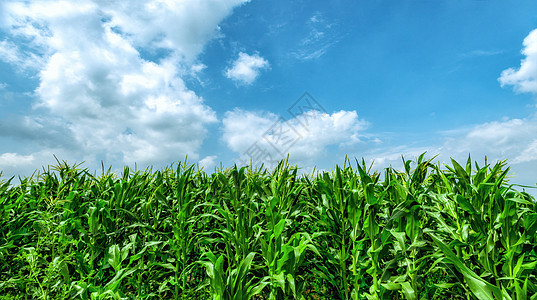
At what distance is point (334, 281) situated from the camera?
107 inches

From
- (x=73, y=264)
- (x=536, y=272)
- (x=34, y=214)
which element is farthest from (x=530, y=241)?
(x=34, y=214)

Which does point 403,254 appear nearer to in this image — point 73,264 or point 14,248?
point 73,264

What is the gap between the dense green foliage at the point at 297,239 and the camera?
238 cm

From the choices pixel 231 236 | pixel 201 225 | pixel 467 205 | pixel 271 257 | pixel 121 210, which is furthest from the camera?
pixel 121 210

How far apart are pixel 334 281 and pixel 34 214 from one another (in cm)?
379

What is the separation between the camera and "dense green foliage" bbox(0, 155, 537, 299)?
2377 mm

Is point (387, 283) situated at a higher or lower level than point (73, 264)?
lower

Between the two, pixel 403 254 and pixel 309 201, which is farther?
pixel 309 201

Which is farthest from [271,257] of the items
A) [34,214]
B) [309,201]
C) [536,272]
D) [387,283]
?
[34,214]

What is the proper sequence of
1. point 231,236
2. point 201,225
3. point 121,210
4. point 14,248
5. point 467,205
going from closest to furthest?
point 467,205
point 231,236
point 201,225
point 121,210
point 14,248

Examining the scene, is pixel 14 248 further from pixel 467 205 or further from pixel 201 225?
pixel 467 205

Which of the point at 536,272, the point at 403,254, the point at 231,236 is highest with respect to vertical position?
the point at 231,236

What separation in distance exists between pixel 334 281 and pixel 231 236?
37.9 inches

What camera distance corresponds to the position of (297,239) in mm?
2648
